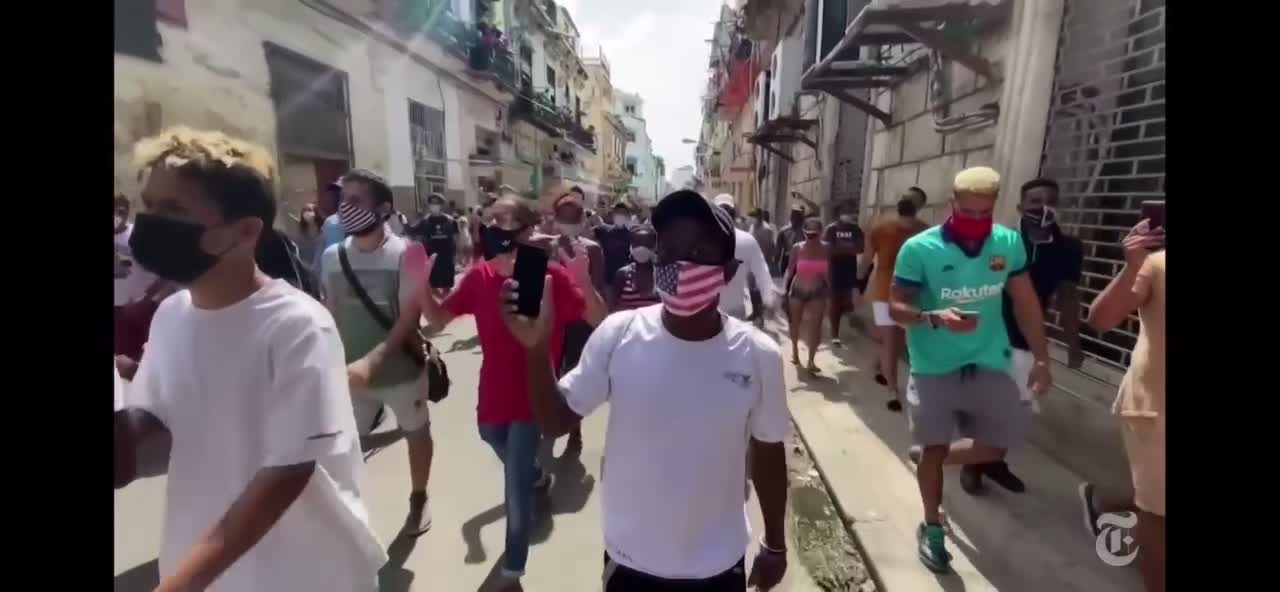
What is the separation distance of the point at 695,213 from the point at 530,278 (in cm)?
42

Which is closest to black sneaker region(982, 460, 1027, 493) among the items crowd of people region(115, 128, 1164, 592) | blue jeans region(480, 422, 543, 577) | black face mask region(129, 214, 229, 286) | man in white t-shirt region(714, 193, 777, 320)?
Answer: crowd of people region(115, 128, 1164, 592)

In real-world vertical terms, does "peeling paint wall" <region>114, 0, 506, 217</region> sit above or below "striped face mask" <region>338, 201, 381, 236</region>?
above

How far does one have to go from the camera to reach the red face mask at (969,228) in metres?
2.00

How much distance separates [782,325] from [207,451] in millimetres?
5534

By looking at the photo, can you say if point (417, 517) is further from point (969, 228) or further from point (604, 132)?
point (969, 228)

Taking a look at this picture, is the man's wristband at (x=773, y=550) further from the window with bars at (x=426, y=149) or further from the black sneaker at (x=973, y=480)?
the black sneaker at (x=973, y=480)

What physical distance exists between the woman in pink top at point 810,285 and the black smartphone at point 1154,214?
2779 mm

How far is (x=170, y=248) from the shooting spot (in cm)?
92

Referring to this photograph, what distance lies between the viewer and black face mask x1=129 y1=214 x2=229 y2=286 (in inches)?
35.5

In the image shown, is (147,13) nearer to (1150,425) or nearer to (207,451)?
(207,451)

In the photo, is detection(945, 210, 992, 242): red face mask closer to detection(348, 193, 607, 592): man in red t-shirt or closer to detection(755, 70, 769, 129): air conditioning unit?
detection(348, 193, 607, 592): man in red t-shirt

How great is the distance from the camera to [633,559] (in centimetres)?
135

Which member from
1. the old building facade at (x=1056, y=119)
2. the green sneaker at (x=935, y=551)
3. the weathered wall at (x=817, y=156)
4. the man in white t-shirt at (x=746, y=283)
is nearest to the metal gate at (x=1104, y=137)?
the old building facade at (x=1056, y=119)
